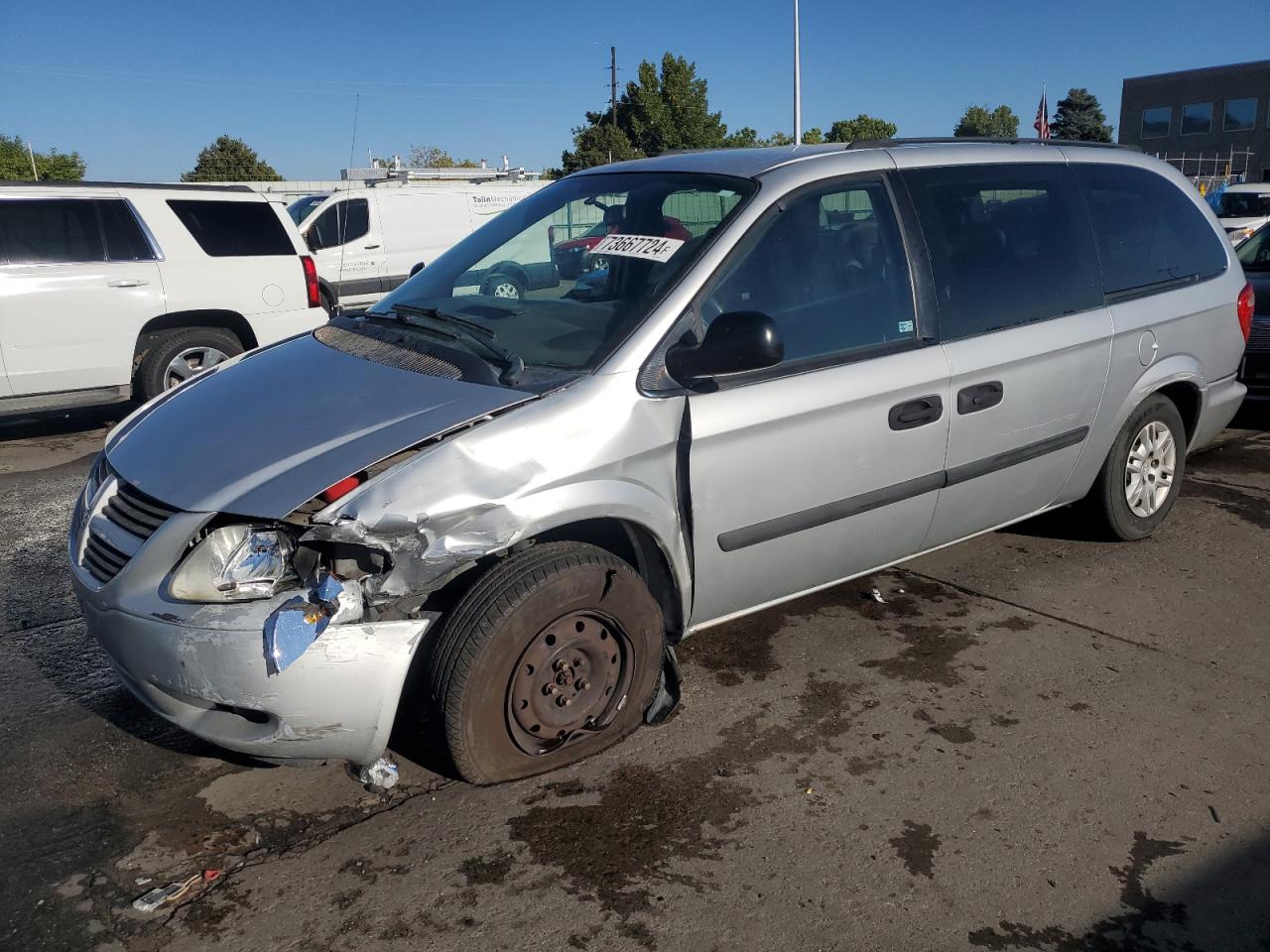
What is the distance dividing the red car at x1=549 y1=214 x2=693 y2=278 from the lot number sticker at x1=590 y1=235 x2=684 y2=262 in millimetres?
31

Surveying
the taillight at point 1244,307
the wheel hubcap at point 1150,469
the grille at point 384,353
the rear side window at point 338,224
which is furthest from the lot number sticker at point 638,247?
the rear side window at point 338,224

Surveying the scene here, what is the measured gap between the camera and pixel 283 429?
299cm

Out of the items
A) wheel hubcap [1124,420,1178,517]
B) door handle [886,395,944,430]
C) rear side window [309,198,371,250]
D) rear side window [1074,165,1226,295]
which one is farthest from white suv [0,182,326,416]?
wheel hubcap [1124,420,1178,517]

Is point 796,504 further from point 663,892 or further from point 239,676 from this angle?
point 239,676

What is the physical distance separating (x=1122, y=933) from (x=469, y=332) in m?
2.49

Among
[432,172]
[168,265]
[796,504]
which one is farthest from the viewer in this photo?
[432,172]

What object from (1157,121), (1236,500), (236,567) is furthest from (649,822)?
(1157,121)

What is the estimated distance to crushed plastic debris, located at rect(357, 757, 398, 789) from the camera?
304 cm

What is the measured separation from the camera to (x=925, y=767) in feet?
10.3

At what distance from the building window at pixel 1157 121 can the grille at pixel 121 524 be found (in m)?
63.6

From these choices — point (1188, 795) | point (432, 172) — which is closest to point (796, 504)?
point (1188, 795)

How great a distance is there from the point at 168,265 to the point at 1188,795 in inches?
299

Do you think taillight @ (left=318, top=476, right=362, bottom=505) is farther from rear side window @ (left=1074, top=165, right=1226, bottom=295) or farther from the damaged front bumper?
rear side window @ (left=1074, top=165, right=1226, bottom=295)

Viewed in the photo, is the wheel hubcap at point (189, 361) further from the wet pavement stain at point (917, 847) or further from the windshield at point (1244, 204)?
the windshield at point (1244, 204)
